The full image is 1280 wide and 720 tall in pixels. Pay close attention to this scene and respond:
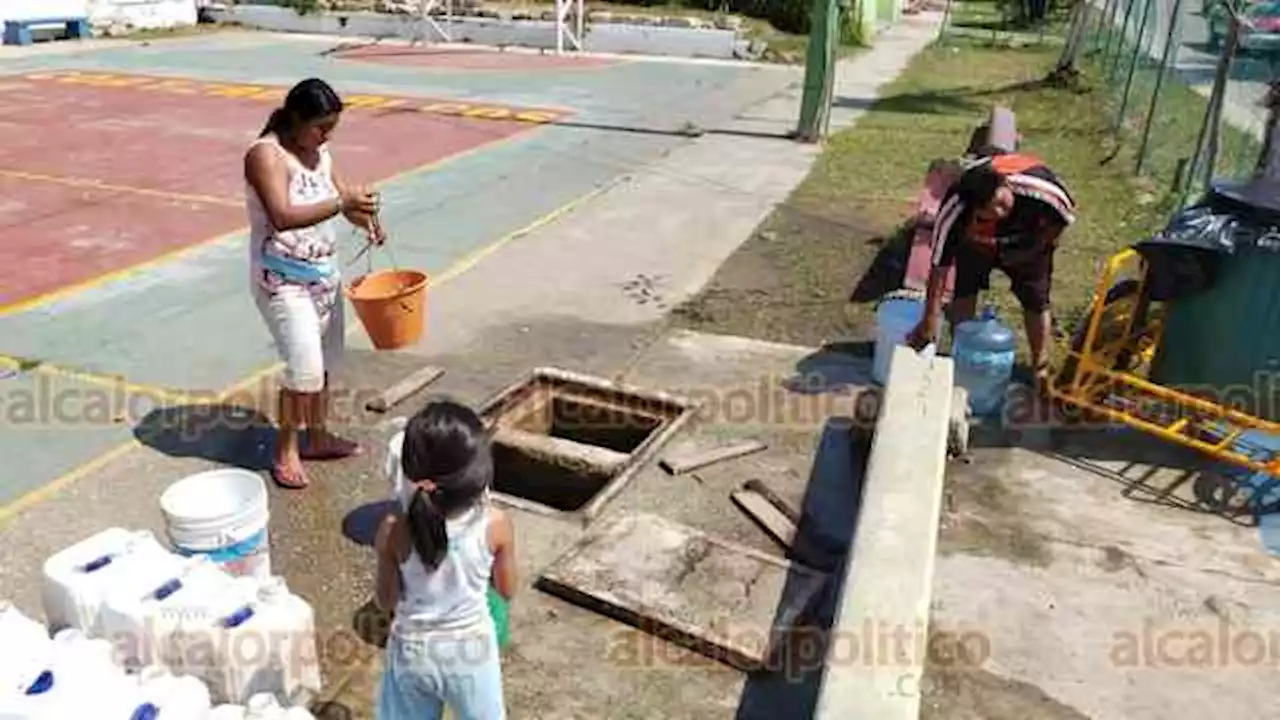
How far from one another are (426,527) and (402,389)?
360 centimetres

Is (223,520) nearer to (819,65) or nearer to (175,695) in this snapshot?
(175,695)

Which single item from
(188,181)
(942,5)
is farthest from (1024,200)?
(942,5)

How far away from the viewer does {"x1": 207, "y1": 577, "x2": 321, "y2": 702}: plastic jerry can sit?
3256 mm

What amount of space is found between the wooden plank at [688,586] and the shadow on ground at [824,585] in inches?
1.3

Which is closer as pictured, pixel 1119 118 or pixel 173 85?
pixel 1119 118

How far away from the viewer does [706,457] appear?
5.51m

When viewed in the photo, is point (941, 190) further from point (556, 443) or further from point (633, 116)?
point (633, 116)

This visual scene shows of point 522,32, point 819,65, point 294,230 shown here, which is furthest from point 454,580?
point 522,32

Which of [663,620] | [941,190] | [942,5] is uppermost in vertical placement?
[942,5]

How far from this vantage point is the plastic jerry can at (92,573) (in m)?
3.34

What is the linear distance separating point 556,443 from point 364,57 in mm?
19024

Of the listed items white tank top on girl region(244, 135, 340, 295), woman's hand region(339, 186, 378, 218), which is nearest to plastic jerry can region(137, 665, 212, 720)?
white tank top on girl region(244, 135, 340, 295)

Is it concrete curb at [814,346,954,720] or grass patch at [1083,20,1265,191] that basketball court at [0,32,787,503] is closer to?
concrete curb at [814,346,954,720]

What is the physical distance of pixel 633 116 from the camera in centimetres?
1619
